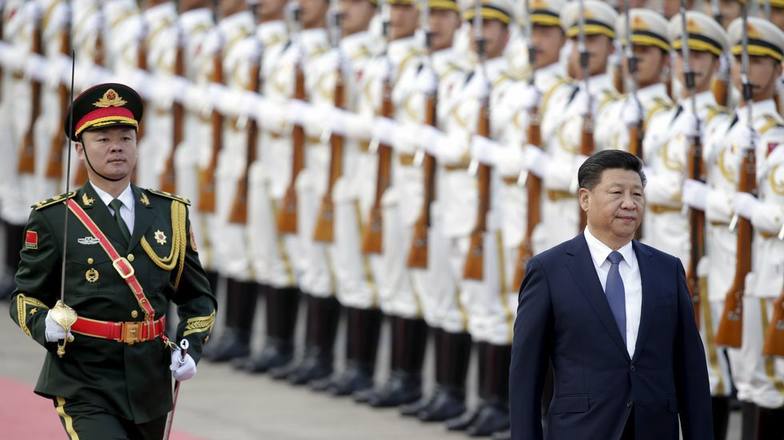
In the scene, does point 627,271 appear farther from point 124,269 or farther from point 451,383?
point 451,383

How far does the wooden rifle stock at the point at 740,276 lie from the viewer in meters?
7.24

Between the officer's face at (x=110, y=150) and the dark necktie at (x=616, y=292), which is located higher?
the officer's face at (x=110, y=150)

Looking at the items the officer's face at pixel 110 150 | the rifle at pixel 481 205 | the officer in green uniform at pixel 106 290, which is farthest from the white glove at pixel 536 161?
the officer's face at pixel 110 150

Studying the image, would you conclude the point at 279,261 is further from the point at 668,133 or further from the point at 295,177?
the point at 668,133

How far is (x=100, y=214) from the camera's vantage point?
536cm

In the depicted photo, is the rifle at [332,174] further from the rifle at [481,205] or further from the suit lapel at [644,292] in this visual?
the suit lapel at [644,292]

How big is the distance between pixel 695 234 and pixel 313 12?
3.38 m

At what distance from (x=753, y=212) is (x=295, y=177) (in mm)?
3462

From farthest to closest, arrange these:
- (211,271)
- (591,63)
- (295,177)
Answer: (211,271) → (295,177) → (591,63)

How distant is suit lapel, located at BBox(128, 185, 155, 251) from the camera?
5367 millimetres

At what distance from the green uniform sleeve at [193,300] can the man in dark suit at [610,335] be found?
114 cm

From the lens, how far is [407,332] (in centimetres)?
934

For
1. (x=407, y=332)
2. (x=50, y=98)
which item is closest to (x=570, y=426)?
(x=407, y=332)

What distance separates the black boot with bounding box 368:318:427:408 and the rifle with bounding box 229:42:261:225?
1.40m
